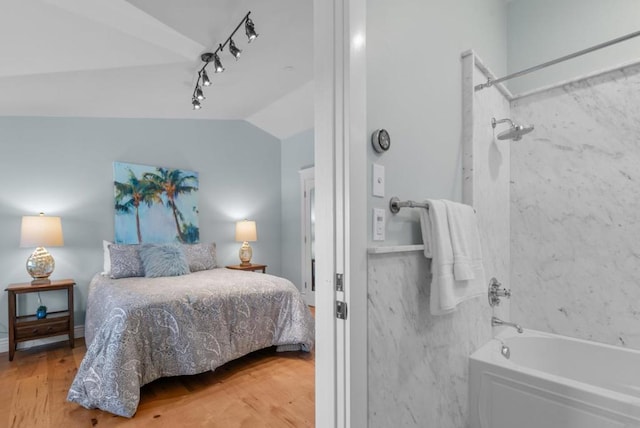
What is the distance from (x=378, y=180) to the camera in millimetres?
1216

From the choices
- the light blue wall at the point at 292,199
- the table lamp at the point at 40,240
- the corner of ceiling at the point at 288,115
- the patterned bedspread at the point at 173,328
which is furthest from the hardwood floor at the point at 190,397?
the corner of ceiling at the point at 288,115

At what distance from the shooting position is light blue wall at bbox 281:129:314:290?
16.9 feet

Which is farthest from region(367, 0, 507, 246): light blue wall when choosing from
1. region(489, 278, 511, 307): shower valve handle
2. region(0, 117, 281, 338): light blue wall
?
region(0, 117, 281, 338): light blue wall

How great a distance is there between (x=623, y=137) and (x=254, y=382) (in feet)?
9.76

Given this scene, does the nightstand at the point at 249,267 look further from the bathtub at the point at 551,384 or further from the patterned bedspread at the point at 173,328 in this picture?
the bathtub at the point at 551,384

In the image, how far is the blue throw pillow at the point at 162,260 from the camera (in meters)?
3.46

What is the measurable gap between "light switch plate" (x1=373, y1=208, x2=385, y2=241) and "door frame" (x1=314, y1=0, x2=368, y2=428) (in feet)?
0.26

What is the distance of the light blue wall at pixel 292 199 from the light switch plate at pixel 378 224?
381cm

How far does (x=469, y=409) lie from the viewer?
5.76ft

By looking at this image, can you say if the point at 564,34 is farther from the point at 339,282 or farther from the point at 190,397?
the point at 190,397

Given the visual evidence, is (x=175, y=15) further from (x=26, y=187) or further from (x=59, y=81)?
(x=26, y=187)

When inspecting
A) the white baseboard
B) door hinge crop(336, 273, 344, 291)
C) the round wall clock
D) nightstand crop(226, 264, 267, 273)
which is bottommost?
the white baseboard

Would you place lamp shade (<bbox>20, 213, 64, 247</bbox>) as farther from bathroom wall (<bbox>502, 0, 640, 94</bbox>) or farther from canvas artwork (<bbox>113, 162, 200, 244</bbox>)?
bathroom wall (<bbox>502, 0, 640, 94</bbox>)

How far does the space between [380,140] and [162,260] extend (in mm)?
3088
